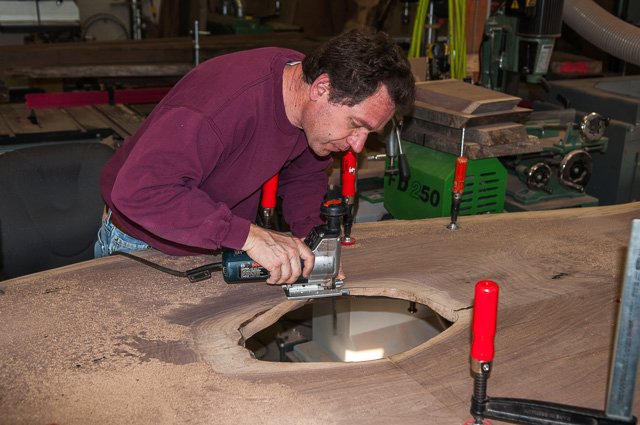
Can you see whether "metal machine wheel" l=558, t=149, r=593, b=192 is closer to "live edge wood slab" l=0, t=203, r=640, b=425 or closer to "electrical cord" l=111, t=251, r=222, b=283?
"live edge wood slab" l=0, t=203, r=640, b=425

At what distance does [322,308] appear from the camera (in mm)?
2807

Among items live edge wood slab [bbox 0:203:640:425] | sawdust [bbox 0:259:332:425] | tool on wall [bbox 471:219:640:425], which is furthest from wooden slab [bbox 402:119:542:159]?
tool on wall [bbox 471:219:640:425]

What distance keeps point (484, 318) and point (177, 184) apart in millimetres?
762

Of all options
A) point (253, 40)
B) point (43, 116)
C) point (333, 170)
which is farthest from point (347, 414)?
point (253, 40)

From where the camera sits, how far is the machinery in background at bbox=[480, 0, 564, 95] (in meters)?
3.01

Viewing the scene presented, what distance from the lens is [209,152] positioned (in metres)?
1.65

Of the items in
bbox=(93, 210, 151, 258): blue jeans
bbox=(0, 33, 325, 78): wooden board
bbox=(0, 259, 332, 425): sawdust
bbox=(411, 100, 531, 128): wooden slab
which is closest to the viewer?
bbox=(0, 259, 332, 425): sawdust

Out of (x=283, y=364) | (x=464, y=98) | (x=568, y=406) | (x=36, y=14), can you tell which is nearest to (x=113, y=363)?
(x=283, y=364)

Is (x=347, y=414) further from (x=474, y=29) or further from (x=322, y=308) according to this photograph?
(x=474, y=29)

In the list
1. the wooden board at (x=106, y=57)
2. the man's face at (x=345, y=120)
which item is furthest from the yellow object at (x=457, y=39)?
the man's face at (x=345, y=120)

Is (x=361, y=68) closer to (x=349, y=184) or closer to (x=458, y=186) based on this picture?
(x=349, y=184)

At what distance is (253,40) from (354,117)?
2.88 metres

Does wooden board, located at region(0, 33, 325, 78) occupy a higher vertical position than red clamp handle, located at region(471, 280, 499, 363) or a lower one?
higher

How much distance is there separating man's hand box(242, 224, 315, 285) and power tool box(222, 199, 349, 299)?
0.04 metres
